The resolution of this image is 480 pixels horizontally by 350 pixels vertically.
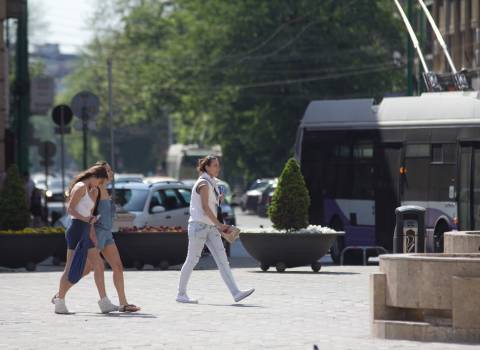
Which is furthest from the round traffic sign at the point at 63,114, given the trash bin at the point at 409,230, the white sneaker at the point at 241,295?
the white sneaker at the point at 241,295

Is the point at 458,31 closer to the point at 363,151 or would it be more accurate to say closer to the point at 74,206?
the point at 363,151

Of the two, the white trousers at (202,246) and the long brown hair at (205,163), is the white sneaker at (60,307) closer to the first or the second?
the white trousers at (202,246)

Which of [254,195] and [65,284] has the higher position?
[65,284]

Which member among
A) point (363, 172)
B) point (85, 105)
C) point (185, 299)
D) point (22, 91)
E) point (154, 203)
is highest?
point (22, 91)

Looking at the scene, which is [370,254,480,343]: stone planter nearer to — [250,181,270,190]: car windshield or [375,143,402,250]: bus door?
[375,143,402,250]: bus door

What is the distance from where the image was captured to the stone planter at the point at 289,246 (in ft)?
83.3

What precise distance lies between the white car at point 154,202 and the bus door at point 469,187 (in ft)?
17.3

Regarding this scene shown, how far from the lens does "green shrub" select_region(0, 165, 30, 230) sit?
89.5 ft

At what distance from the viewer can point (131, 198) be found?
3228 centimetres

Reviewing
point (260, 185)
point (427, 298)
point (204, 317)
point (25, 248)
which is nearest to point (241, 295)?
point (204, 317)

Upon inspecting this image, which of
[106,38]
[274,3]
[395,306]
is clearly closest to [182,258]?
[395,306]

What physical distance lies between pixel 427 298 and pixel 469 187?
16629 mm

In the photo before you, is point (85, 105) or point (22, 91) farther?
point (22, 91)

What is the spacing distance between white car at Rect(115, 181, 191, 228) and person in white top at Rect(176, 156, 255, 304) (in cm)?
1236
